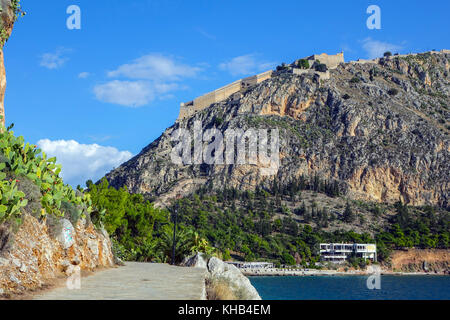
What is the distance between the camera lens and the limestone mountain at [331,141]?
13538cm

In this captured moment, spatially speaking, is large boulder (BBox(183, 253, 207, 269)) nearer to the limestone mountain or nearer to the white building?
the white building

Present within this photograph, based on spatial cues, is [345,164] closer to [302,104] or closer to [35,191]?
[302,104]

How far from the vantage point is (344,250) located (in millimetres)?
116938

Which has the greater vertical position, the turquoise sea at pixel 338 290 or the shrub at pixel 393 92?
the shrub at pixel 393 92

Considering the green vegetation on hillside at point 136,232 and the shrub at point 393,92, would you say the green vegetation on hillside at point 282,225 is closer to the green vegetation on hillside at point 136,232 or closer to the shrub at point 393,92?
the shrub at point 393,92

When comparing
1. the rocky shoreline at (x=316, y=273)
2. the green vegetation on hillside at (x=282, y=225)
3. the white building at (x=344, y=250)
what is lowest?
the rocky shoreline at (x=316, y=273)

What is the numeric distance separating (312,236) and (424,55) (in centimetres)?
10802

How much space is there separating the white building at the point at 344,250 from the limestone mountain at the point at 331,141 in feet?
67.8

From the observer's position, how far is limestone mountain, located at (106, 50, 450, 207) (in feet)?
444

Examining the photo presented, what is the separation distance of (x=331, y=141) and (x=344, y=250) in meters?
38.0

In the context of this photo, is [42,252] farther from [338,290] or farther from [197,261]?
[338,290]

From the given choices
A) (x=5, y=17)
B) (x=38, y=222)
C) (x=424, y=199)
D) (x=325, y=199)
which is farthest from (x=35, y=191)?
(x=424, y=199)

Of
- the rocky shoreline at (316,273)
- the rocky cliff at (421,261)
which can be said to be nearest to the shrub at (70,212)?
the rocky shoreline at (316,273)

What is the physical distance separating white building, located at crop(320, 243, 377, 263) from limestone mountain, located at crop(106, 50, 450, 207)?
2066 cm
